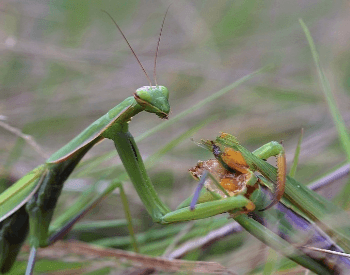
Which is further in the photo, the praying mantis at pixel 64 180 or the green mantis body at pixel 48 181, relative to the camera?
the green mantis body at pixel 48 181

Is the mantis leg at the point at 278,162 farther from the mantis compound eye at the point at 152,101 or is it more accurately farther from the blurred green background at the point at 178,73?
the blurred green background at the point at 178,73

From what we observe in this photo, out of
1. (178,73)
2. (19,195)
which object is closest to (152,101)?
(19,195)

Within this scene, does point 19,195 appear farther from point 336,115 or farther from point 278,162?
point 336,115

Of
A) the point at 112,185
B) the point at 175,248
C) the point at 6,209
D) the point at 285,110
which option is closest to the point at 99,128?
the point at 112,185

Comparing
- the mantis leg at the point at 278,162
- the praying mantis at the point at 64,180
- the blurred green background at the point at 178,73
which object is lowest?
the mantis leg at the point at 278,162

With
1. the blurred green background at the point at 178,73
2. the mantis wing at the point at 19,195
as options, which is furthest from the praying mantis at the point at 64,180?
the blurred green background at the point at 178,73

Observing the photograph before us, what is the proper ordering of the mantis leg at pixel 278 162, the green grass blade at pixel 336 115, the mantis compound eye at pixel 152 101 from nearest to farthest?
the mantis leg at pixel 278 162, the mantis compound eye at pixel 152 101, the green grass blade at pixel 336 115

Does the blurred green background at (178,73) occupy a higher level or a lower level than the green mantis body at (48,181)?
higher

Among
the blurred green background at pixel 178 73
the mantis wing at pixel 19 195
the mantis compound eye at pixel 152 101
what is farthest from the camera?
the blurred green background at pixel 178 73
